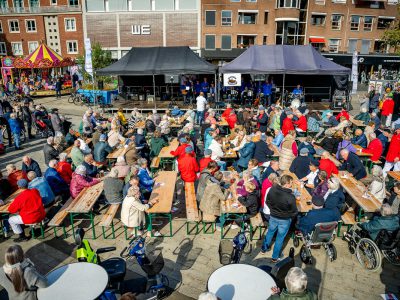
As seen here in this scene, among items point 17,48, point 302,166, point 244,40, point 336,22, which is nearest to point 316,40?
point 336,22

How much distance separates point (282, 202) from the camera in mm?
6133

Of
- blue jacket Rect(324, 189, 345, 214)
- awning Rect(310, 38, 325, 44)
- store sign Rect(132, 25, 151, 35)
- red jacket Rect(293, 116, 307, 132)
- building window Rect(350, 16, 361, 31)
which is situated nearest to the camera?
blue jacket Rect(324, 189, 345, 214)

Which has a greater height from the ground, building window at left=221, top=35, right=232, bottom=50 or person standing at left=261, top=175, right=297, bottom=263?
building window at left=221, top=35, right=232, bottom=50

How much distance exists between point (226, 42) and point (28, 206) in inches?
1384

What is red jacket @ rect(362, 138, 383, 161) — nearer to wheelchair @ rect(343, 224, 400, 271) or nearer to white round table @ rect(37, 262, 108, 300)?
wheelchair @ rect(343, 224, 400, 271)

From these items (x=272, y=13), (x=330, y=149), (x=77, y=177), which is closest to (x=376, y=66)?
(x=272, y=13)

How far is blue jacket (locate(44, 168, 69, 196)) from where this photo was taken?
27.5 ft

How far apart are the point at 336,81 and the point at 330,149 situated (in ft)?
39.2

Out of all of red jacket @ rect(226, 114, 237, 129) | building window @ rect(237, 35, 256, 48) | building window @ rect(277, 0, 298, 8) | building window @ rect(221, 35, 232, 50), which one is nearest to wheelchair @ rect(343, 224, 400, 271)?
red jacket @ rect(226, 114, 237, 129)

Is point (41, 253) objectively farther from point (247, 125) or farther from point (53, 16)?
point (53, 16)

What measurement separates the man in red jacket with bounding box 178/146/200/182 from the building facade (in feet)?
106

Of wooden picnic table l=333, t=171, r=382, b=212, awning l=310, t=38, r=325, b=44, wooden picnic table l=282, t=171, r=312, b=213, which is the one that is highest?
awning l=310, t=38, r=325, b=44

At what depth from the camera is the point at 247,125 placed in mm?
14797

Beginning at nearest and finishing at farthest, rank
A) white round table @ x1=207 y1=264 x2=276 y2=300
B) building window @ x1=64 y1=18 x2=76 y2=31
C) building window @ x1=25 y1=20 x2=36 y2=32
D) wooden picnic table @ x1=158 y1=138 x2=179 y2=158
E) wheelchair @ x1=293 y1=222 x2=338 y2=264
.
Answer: white round table @ x1=207 y1=264 x2=276 y2=300 → wheelchair @ x1=293 y1=222 x2=338 y2=264 → wooden picnic table @ x1=158 y1=138 x2=179 y2=158 → building window @ x1=64 y1=18 x2=76 y2=31 → building window @ x1=25 y1=20 x2=36 y2=32
